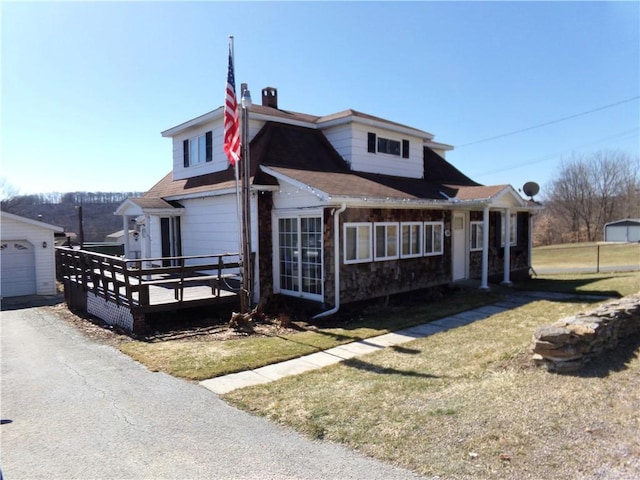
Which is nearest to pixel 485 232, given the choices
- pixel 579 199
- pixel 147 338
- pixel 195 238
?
pixel 195 238

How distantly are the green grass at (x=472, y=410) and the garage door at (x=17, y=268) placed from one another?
1623cm

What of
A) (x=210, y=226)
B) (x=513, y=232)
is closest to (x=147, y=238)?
(x=210, y=226)

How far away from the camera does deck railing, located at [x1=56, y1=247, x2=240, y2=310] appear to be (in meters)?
9.36

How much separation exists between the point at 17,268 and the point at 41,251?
106 cm

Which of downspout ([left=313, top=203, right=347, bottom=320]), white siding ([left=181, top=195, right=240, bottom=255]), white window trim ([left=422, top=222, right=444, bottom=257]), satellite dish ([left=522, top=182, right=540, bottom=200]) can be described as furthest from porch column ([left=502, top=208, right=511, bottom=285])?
white siding ([left=181, top=195, right=240, bottom=255])

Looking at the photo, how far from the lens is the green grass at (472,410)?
3.76 meters

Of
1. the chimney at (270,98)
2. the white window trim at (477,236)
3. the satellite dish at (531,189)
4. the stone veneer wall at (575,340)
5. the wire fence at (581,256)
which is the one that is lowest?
the wire fence at (581,256)

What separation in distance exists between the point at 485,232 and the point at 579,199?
149 ft

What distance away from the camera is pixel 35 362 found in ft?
24.9

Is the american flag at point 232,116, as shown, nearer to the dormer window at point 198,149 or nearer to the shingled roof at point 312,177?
the shingled roof at point 312,177

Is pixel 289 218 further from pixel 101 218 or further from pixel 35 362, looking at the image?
pixel 101 218

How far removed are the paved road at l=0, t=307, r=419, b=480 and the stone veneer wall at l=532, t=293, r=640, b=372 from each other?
127 inches

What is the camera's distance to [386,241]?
11727 mm

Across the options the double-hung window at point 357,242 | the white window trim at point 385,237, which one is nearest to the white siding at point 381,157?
the white window trim at point 385,237
